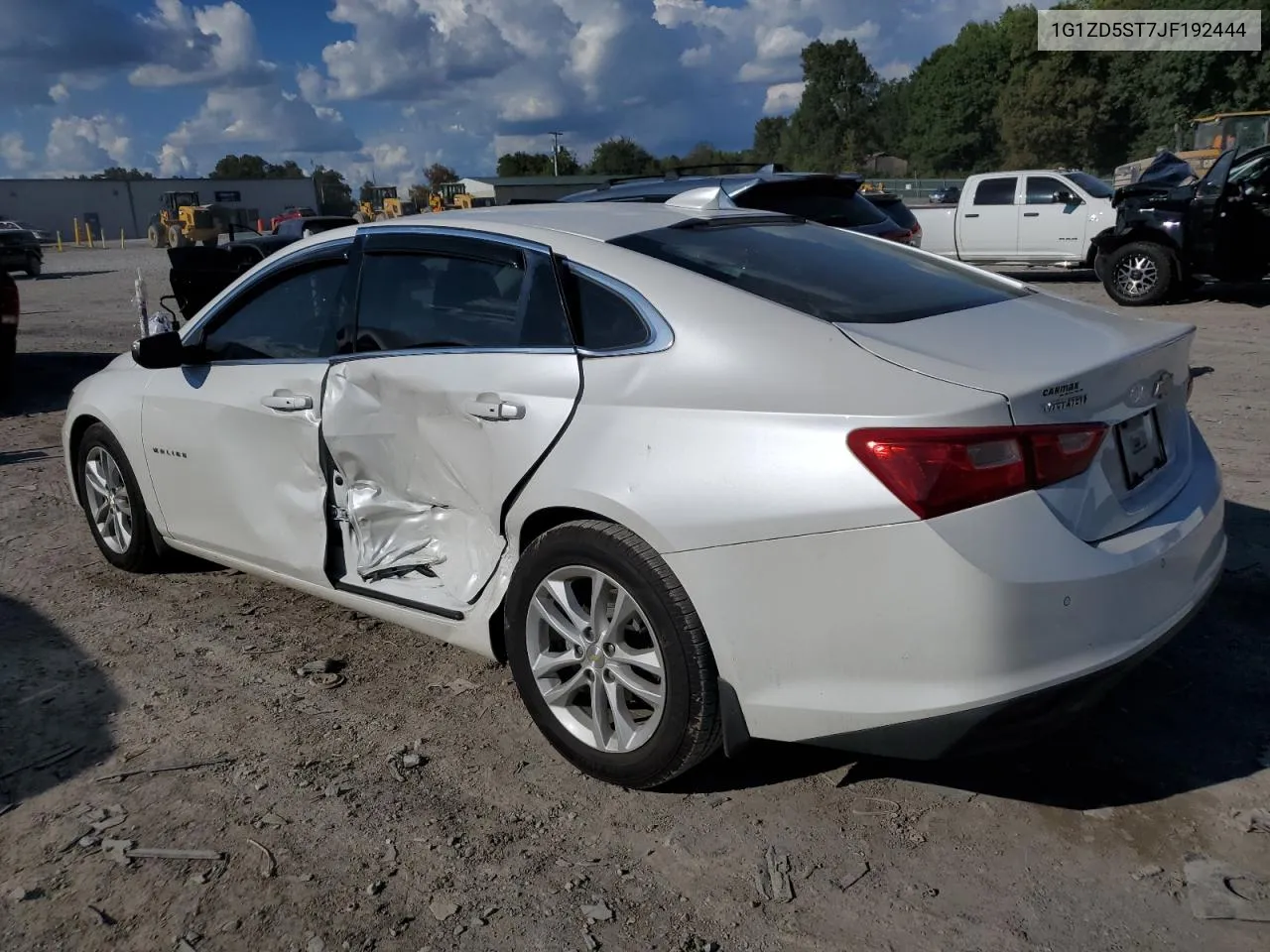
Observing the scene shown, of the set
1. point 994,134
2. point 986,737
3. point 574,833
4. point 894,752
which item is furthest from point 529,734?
point 994,134

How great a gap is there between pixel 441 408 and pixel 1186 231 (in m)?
11.9

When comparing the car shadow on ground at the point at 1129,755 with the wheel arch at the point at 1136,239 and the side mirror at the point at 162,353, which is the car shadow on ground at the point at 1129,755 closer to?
the side mirror at the point at 162,353

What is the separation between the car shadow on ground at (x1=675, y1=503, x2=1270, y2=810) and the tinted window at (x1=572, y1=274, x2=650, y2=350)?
1281 mm

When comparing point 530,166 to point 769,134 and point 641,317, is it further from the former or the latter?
point 641,317

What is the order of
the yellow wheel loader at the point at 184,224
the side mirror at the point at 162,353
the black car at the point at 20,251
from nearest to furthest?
the side mirror at the point at 162,353 < the black car at the point at 20,251 < the yellow wheel loader at the point at 184,224

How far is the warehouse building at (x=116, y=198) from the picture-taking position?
75500mm

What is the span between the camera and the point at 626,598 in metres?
2.96

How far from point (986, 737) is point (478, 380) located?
1759mm

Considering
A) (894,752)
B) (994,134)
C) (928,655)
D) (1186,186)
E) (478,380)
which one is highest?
(994,134)

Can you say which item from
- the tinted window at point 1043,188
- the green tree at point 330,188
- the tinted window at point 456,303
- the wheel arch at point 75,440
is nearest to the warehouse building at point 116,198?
the green tree at point 330,188

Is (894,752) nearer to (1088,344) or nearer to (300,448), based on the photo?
(1088,344)

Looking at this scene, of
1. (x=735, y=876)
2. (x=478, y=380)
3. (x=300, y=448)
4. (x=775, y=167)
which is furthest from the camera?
(x=775, y=167)

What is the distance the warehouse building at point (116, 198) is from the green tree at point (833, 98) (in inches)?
1844

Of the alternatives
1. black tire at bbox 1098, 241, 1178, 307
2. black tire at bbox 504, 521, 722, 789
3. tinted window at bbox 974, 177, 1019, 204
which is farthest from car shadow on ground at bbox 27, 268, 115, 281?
black tire at bbox 504, 521, 722, 789
